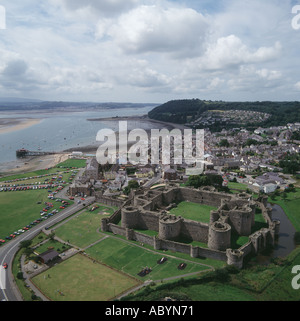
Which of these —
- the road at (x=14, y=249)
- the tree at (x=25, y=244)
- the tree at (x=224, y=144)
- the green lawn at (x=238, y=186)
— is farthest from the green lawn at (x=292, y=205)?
the tree at (x=224, y=144)

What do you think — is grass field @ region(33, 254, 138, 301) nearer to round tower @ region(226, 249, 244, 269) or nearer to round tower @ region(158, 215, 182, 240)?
round tower @ region(158, 215, 182, 240)

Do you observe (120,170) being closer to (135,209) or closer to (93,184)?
(93,184)

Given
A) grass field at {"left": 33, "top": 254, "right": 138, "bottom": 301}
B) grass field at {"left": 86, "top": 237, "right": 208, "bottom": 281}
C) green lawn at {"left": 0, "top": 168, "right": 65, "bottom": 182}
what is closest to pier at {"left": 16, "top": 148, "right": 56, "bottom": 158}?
green lawn at {"left": 0, "top": 168, "right": 65, "bottom": 182}

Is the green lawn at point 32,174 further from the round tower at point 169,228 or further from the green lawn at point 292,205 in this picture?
the green lawn at point 292,205

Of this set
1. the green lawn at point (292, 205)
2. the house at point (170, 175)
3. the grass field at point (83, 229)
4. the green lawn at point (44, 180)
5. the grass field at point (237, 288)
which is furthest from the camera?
the green lawn at point (44, 180)

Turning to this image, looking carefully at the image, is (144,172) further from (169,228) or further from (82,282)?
(82,282)

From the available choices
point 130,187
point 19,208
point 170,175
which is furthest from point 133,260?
point 170,175

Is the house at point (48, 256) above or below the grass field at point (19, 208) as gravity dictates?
below
